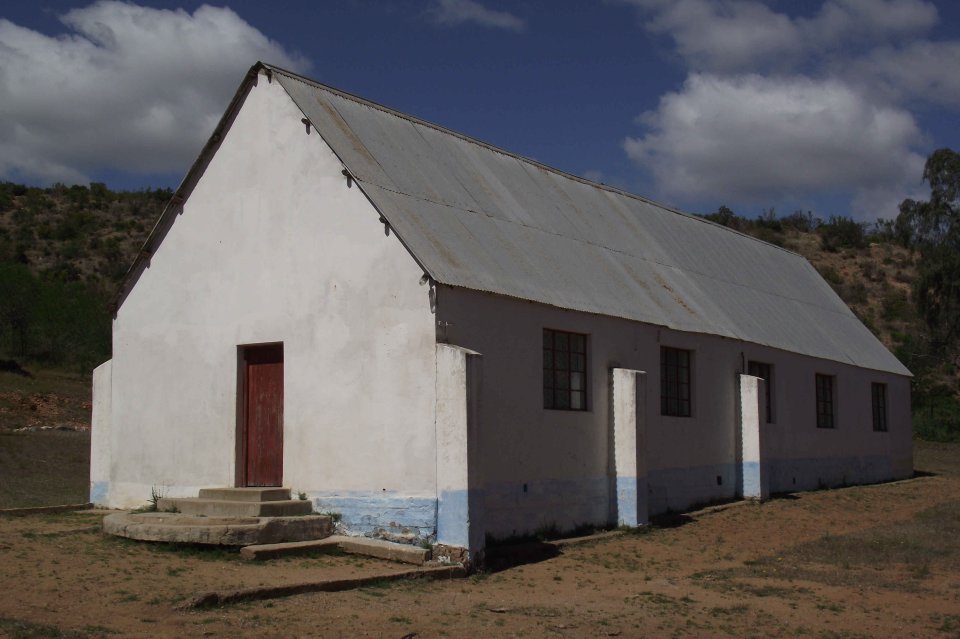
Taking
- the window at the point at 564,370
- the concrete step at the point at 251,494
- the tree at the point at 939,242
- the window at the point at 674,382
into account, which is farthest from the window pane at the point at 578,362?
the tree at the point at 939,242

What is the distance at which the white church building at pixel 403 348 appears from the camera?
12.8m

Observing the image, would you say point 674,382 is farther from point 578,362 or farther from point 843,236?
point 843,236

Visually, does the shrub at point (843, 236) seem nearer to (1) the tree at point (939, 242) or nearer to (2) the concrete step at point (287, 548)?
(1) the tree at point (939, 242)

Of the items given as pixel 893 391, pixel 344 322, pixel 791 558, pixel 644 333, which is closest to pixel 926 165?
pixel 893 391

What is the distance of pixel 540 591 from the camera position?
11.2 m

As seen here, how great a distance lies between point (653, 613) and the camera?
1009 centimetres

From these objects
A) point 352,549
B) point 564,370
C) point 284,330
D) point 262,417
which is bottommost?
point 352,549

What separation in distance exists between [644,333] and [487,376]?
13.8 feet

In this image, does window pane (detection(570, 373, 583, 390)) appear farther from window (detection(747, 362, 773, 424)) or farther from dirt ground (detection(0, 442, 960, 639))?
window (detection(747, 362, 773, 424))

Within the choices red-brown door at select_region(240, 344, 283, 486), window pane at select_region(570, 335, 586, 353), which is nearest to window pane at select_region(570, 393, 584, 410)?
window pane at select_region(570, 335, 586, 353)

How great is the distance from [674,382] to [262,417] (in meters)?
7.19

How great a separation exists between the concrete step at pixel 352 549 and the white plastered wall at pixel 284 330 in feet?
2.06

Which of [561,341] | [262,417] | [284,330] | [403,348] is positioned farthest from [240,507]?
[561,341]

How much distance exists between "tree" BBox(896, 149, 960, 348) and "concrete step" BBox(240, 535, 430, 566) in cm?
3143
